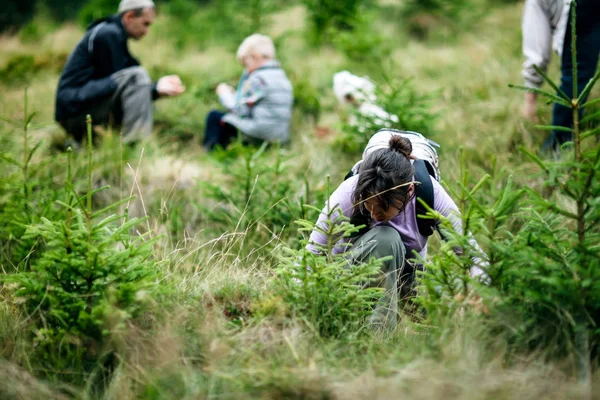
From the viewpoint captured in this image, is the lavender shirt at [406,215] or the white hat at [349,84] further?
the white hat at [349,84]

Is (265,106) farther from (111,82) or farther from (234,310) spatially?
(234,310)

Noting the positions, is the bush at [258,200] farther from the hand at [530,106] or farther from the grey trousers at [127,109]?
the hand at [530,106]

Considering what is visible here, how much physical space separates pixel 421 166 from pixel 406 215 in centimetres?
29

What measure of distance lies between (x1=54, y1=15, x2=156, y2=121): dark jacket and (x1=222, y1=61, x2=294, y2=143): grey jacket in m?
1.22

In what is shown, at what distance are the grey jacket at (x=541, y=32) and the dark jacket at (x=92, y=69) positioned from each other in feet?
12.2

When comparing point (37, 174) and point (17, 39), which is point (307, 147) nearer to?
point (37, 174)

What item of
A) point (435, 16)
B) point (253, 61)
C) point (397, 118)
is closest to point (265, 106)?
point (253, 61)

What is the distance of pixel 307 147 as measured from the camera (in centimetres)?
541

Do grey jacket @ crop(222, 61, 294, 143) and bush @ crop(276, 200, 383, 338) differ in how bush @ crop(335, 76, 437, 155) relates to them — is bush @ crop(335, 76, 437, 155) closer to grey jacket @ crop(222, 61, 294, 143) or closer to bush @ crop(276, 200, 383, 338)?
grey jacket @ crop(222, 61, 294, 143)

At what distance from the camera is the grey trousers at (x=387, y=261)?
2670 mm

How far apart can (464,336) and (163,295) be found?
4.46ft

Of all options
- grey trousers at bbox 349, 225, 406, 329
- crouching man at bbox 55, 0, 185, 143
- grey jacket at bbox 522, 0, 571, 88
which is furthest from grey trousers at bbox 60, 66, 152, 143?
grey jacket at bbox 522, 0, 571, 88

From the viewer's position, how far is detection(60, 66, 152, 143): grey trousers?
5.21m

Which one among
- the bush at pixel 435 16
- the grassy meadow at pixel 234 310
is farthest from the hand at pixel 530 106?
the bush at pixel 435 16
